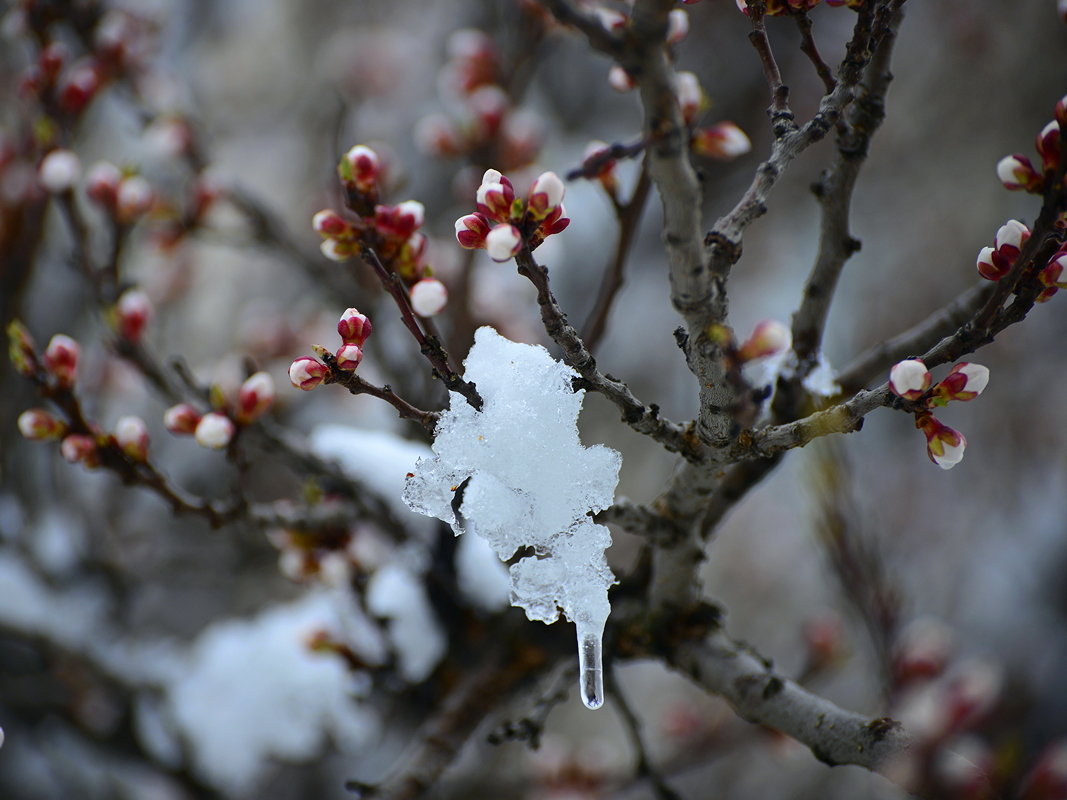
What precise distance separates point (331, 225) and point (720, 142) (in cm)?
64

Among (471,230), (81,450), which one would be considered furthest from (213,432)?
(471,230)

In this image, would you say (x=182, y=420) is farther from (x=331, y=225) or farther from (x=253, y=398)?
(x=331, y=225)

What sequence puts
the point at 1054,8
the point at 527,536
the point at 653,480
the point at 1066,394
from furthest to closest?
the point at 653,480
the point at 1066,394
the point at 1054,8
the point at 527,536

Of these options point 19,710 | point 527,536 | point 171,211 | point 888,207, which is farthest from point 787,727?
point 888,207

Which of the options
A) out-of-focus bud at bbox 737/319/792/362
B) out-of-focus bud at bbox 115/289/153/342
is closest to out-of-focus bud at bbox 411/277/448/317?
out-of-focus bud at bbox 737/319/792/362

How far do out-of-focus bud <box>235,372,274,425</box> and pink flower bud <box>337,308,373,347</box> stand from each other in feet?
1.19

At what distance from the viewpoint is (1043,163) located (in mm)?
795

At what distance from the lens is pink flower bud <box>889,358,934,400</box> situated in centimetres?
71

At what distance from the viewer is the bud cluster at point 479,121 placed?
1.75m

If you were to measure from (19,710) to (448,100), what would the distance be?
2031mm

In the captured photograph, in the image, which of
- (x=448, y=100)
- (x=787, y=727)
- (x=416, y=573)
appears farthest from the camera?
(x=448, y=100)

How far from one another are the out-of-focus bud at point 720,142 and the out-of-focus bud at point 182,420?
2.93ft

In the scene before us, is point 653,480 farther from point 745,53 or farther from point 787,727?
point 787,727

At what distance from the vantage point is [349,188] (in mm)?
918
